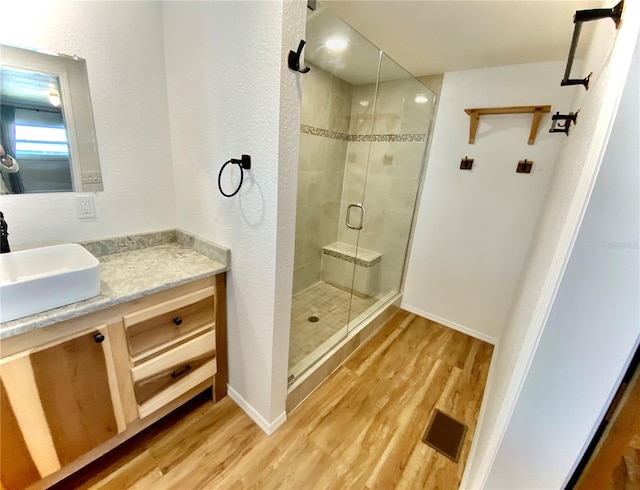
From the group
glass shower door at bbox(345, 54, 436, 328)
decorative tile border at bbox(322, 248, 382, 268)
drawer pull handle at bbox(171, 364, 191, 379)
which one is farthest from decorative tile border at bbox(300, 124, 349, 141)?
drawer pull handle at bbox(171, 364, 191, 379)

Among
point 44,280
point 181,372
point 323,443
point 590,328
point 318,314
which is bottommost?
point 323,443

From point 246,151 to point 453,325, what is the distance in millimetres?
2424

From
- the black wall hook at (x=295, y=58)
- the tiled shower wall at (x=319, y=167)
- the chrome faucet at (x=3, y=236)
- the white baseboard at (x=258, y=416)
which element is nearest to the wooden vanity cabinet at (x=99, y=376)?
the white baseboard at (x=258, y=416)

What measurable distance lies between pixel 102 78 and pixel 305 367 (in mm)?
1944

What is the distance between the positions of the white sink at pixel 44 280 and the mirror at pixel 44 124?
0.32 m

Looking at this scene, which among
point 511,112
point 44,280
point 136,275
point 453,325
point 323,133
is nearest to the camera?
point 44,280

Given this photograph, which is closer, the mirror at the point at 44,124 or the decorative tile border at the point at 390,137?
the mirror at the point at 44,124

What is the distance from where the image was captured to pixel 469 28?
1.55 m

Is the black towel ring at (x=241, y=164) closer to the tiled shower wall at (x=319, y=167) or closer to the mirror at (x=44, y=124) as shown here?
the mirror at (x=44, y=124)

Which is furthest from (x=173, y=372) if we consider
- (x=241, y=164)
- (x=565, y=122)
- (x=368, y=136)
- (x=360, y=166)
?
Result: (x=565, y=122)

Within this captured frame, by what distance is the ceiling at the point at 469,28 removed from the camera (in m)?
1.35

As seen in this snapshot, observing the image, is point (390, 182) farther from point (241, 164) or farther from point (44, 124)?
point (44, 124)

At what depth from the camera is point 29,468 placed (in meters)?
0.98

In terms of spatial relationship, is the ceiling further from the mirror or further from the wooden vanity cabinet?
the wooden vanity cabinet
